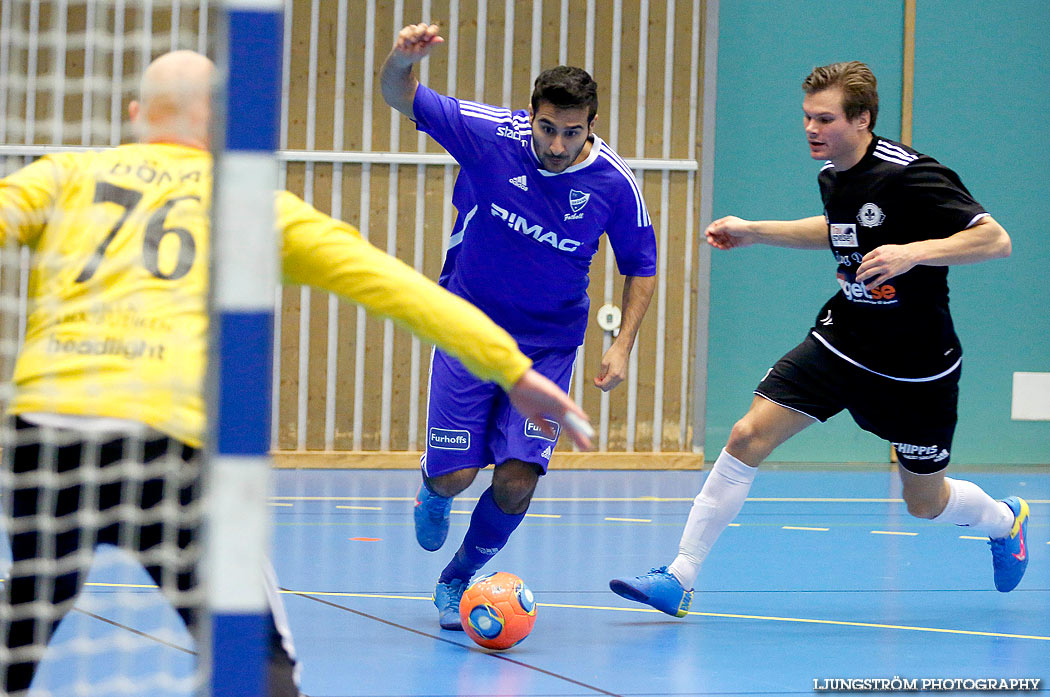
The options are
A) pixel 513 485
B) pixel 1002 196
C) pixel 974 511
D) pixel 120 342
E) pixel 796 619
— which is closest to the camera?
pixel 120 342

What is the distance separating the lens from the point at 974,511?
4887 millimetres

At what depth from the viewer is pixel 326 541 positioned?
6.08 metres

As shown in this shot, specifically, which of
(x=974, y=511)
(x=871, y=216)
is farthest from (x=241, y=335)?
(x=974, y=511)

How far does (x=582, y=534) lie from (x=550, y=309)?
235 cm

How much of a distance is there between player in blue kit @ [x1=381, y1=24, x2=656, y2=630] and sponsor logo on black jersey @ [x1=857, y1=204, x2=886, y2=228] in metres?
0.79

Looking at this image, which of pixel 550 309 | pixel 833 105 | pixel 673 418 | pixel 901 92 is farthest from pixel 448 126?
pixel 901 92

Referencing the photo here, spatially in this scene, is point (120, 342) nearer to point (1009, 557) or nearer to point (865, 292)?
point (865, 292)

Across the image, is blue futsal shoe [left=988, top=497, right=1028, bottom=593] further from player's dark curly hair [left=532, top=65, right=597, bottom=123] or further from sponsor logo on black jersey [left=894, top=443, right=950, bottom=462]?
player's dark curly hair [left=532, top=65, right=597, bottom=123]

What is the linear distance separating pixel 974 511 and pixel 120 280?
148 inches

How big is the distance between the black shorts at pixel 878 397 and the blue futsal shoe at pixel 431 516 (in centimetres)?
129

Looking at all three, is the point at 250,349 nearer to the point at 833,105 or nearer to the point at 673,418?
the point at 833,105

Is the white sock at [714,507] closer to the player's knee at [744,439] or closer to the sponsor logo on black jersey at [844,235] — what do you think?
the player's knee at [744,439]

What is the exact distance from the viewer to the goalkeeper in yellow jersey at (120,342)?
7.06 feet

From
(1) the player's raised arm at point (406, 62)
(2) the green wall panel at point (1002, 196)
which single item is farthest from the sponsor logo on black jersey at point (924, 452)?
(2) the green wall panel at point (1002, 196)
